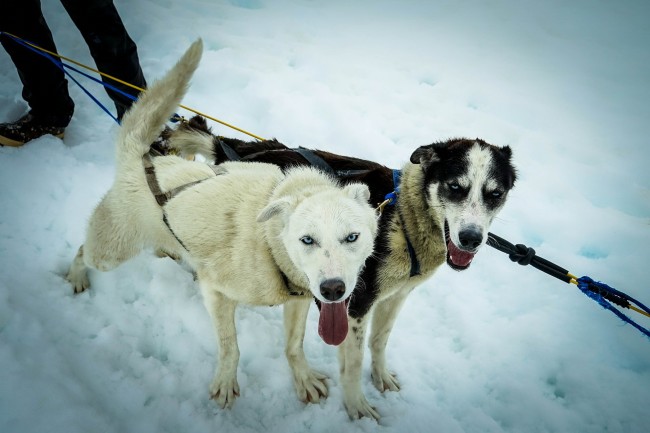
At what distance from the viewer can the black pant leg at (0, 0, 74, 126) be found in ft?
9.77

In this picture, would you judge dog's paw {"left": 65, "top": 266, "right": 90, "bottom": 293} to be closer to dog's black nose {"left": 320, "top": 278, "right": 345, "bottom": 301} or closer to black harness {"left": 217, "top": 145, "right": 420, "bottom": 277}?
black harness {"left": 217, "top": 145, "right": 420, "bottom": 277}

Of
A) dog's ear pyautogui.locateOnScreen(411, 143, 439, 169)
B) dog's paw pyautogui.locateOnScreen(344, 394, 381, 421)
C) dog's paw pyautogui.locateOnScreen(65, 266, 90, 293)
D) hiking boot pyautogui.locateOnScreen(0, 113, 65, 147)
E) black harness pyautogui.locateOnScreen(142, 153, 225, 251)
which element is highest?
dog's ear pyautogui.locateOnScreen(411, 143, 439, 169)

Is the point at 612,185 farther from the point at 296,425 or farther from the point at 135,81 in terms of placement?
the point at 135,81

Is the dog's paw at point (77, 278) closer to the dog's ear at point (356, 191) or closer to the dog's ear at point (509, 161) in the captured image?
the dog's ear at point (356, 191)

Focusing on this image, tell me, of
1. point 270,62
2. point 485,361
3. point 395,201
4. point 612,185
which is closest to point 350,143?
point 270,62

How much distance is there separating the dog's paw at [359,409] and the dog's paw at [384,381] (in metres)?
0.22

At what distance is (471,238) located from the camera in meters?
1.78

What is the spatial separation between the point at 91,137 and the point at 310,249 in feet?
11.9

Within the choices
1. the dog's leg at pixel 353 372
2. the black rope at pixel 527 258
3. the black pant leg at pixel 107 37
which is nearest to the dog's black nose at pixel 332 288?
the dog's leg at pixel 353 372

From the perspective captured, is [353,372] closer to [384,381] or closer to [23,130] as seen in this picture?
[384,381]

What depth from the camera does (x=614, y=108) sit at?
628 cm

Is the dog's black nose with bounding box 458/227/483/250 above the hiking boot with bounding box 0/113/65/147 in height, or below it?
above

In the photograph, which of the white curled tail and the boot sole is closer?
the white curled tail

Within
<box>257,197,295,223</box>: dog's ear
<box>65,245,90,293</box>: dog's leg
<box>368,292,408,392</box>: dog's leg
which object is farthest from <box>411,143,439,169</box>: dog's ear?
<box>65,245,90,293</box>: dog's leg
